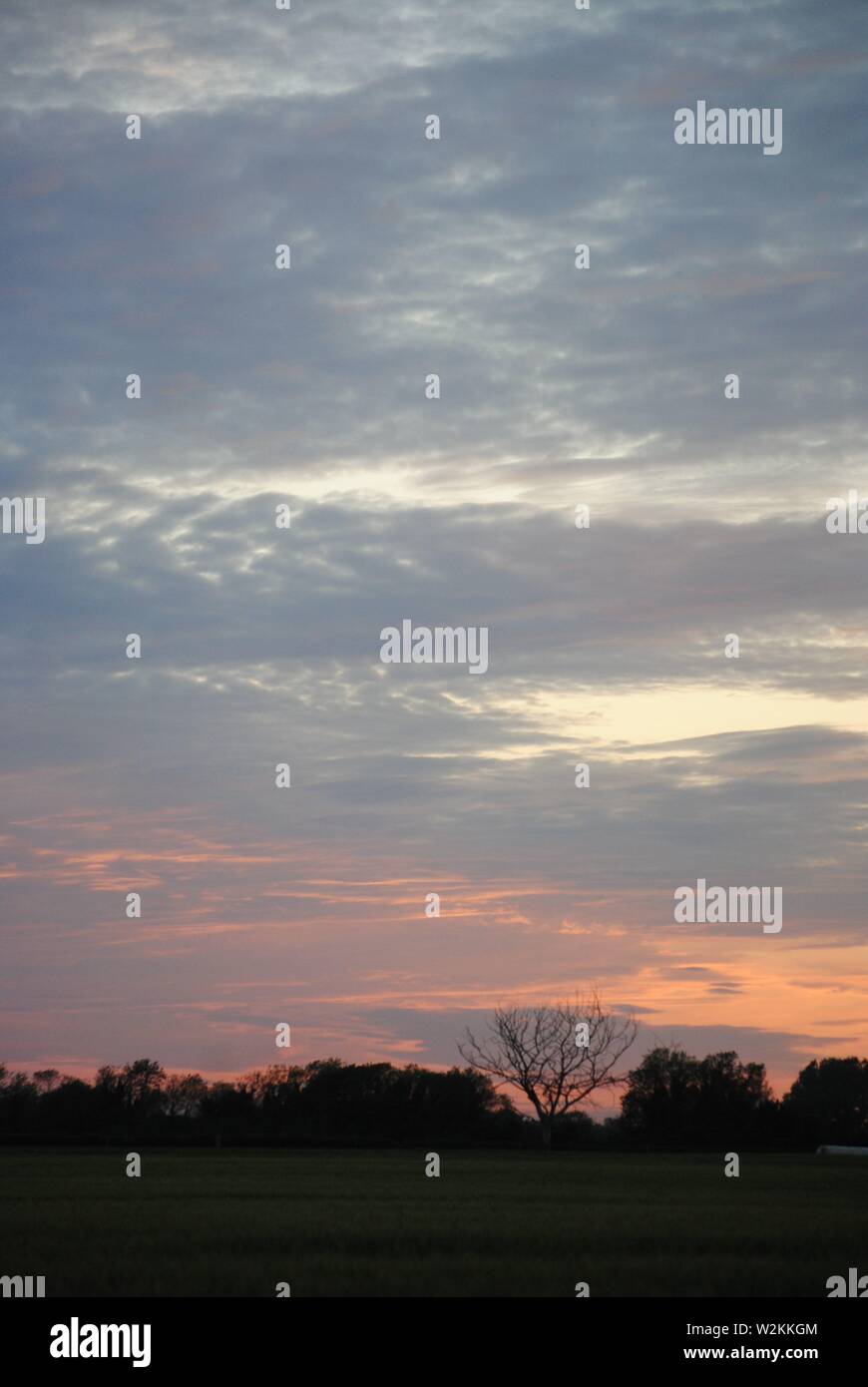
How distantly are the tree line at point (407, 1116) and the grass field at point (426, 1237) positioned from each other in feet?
181

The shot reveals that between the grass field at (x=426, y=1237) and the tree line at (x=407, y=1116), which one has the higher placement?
the grass field at (x=426, y=1237)

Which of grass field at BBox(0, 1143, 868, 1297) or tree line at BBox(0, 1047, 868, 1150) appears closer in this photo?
grass field at BBox(0, 1143, 868, 1297)

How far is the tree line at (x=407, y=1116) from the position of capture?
96125mm

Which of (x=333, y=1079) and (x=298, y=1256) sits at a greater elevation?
(x=298, y=1256)

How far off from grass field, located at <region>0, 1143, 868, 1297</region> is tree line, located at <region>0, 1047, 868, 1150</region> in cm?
5523

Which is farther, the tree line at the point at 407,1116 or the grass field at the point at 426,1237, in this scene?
the tree line at the point at 407,1116

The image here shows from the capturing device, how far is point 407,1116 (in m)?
102

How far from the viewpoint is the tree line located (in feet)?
315

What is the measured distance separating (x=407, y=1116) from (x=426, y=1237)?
81932 millimetres
